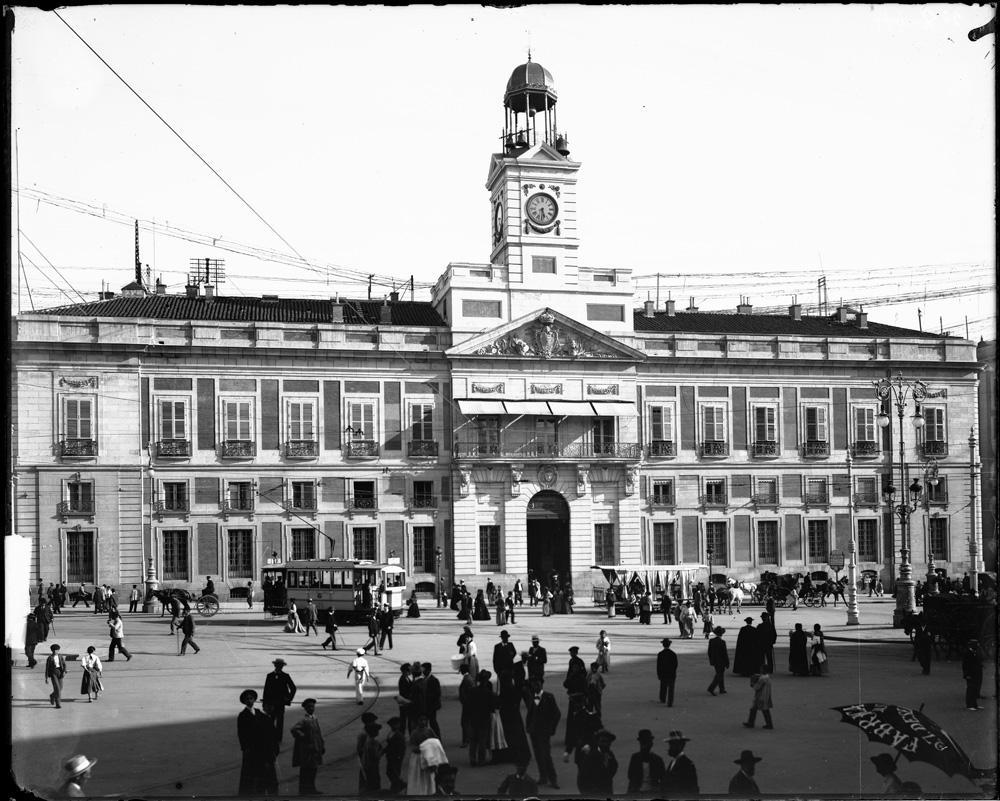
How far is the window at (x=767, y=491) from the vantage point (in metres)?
53.2

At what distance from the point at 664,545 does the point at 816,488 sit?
816 cm

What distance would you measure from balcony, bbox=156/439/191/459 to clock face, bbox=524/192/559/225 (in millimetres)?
18670

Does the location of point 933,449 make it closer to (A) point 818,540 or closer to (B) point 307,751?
(A) point 818,540

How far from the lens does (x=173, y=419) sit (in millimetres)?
47438

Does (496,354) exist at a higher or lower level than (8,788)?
higher

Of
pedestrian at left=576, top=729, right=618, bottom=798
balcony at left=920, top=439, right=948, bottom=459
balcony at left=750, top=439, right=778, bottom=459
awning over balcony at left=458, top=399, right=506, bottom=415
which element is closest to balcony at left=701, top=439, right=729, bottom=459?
balcony at left=750, top=439, right=778, bottom=459

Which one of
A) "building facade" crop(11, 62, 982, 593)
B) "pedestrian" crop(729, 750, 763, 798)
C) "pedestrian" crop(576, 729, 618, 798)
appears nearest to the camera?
"pedestrian" crop(729, 750, 763, 798)

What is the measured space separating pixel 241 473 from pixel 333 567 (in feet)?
38.4

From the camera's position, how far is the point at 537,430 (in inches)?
2024

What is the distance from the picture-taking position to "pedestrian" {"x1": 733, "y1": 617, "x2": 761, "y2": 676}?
23047mm

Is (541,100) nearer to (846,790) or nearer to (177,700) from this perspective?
(177,700)

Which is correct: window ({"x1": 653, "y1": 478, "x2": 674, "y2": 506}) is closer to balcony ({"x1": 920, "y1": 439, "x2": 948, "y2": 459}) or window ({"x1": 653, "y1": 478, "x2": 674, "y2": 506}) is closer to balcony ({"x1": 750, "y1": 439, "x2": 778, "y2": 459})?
balcony ({"x1": 750, "y1": 439, "x2": 778, "y2": 459})

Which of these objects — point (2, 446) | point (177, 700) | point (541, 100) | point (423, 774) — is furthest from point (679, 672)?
point (541, 100)

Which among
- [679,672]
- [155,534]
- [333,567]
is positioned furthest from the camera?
[155,534]
